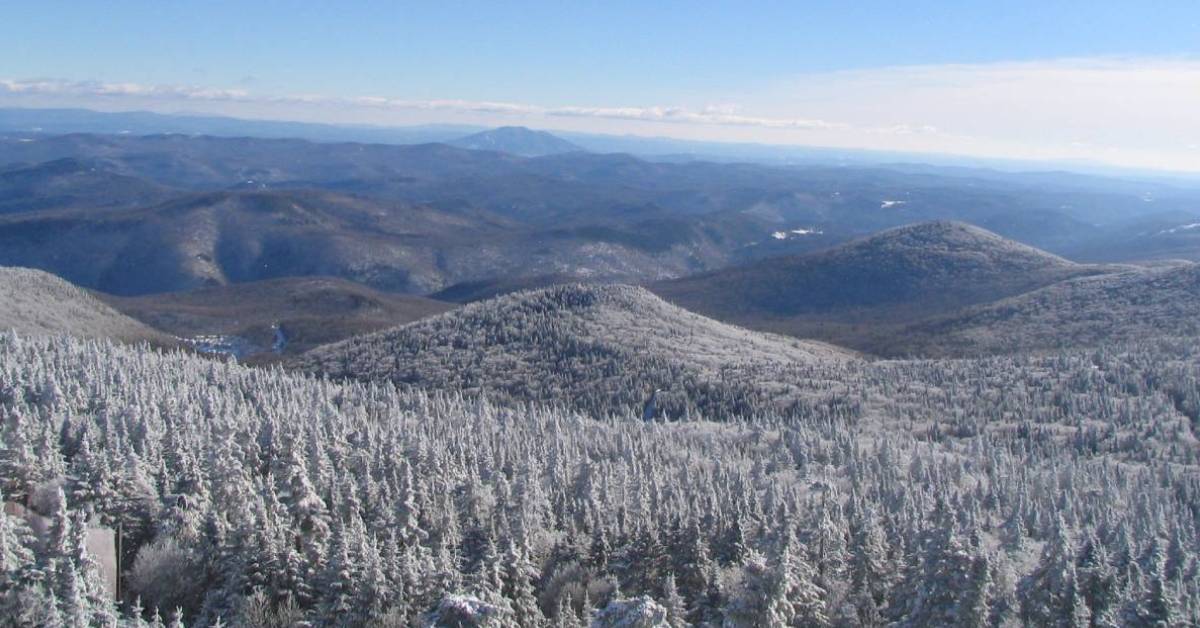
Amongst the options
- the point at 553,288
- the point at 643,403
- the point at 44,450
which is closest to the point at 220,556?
the point at 44,450

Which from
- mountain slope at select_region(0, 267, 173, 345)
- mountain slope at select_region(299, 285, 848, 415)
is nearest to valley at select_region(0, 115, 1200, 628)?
mountain slope at select_region(299, 285, 848, 415)

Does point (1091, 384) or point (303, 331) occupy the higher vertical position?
point (1091, 384)

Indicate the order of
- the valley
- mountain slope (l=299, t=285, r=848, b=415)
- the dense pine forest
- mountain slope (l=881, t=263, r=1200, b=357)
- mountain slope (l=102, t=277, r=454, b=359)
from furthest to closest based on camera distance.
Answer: mountain slope (l=102, t=277, r=454, b=359) → mountain slope (l=881, t=263, r=1200, b=357) → mountain slope (l=299, t=285, r=848, b=415) → the valley → the dense pine forest

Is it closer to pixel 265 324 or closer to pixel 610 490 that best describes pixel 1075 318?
pixel 610 490

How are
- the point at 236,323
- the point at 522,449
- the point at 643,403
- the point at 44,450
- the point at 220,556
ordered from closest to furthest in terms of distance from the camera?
the point at 220,556 < the point at 44,450 < the point at 522,449 < the point at 643,403 < the point at 236,323

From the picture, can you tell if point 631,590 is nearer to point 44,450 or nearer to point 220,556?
point 220,556

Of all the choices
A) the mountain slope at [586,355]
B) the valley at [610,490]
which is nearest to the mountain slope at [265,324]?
the mountain slope at [586,355]

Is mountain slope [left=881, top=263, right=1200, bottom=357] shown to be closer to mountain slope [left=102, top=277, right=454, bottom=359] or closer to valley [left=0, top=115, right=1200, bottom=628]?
valley [left=0, top=115, right=1200, bottom=628]
